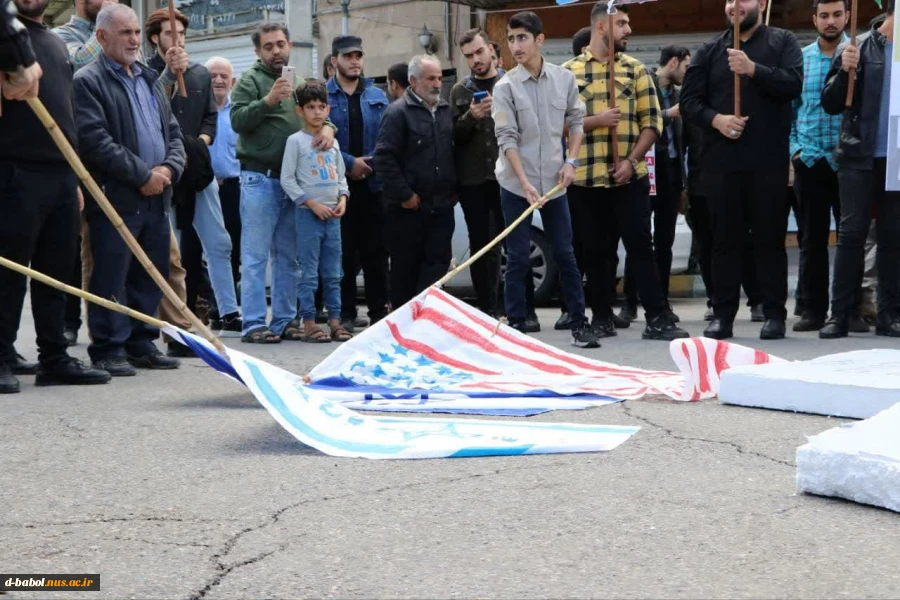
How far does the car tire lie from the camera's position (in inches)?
438

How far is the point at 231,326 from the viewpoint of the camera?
31.1 feet

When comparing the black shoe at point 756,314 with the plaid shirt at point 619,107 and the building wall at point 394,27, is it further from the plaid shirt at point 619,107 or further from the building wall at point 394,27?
the building wall at point 394,27

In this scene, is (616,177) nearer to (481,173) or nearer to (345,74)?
(481,173)

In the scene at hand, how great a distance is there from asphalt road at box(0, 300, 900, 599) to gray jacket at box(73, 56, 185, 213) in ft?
6.68

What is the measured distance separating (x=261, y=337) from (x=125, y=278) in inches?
64.9

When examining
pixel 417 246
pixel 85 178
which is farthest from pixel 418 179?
pixel 85 178

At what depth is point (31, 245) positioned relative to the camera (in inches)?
255

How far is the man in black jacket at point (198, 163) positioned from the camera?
8672 mm

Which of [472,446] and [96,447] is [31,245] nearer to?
[96,447]

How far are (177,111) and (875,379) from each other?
4969 millimetres

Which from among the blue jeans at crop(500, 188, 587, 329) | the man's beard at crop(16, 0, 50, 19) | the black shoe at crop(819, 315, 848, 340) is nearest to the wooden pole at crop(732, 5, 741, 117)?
the blue jeans at crop(500, 188, 587, 329)

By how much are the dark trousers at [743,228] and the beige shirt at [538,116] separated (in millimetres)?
934

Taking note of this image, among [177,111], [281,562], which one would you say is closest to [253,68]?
[177,111]

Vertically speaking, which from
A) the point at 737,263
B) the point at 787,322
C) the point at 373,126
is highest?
the point at 373,126
